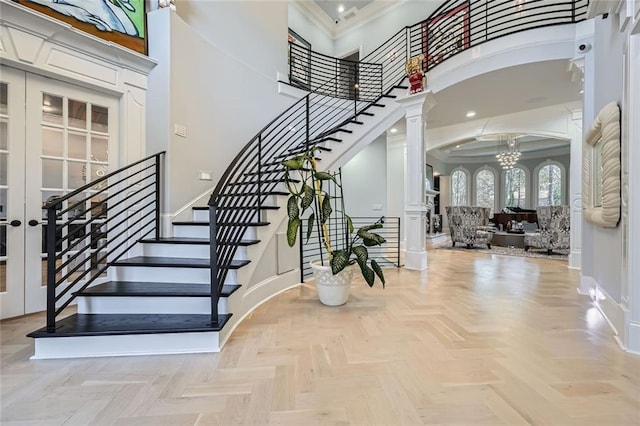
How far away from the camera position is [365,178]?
739 cm

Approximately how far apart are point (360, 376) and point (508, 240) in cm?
790

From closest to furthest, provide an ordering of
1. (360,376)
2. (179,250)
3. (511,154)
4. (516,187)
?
(360,376) < (179,250) < (511,154) < (516,187)

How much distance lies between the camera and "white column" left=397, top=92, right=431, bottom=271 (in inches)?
185

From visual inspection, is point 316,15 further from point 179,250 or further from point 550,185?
point 550,185

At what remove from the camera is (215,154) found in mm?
4004

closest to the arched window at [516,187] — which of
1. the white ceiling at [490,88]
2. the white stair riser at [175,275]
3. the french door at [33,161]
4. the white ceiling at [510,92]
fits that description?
the white ceiling at [490,88]

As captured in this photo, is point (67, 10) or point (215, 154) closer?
point (67, 10)

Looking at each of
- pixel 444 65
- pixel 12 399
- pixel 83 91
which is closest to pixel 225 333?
pixel 12 399

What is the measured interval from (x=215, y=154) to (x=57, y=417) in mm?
3182

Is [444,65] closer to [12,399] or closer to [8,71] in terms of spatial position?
[8,71]

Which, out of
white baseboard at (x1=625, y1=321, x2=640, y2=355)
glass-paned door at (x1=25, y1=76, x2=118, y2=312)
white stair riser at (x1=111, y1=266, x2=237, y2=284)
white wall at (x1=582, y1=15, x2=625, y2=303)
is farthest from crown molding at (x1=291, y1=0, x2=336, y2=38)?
white baseboard at (x1=625, y1=321, x2=640, y2=355)

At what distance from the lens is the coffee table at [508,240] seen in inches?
303

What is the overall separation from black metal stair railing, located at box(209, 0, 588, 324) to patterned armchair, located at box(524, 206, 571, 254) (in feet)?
11.6

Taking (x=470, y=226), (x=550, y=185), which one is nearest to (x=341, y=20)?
(x=470, y=226)
